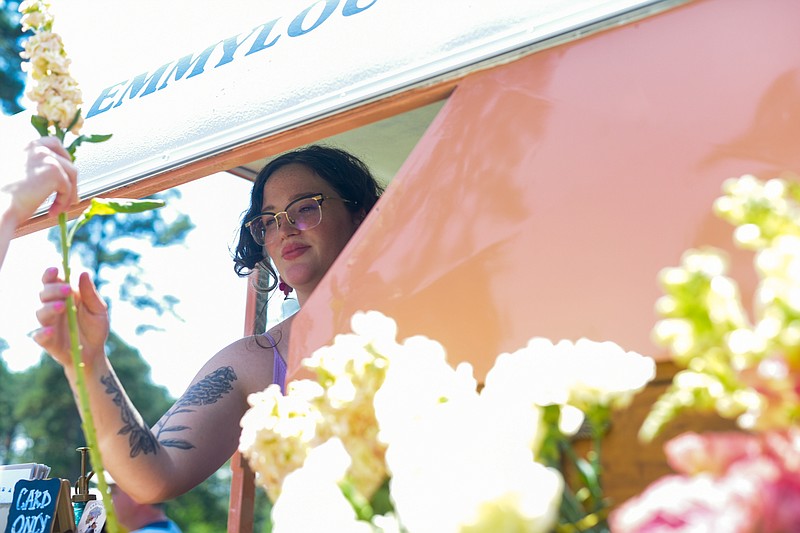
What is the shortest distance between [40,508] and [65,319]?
130 cm

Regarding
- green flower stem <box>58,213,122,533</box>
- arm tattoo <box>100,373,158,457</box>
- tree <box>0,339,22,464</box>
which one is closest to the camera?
green flower stem <box>58,213,122,533</box>

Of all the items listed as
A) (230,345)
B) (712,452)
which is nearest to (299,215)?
(230,345)

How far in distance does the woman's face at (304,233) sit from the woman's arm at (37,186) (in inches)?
47.7

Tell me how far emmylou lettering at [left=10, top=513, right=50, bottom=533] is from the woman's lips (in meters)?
1.03

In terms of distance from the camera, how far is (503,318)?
126cm

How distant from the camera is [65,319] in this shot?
1.45 m

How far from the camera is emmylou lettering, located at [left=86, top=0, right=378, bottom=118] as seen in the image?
180 cm

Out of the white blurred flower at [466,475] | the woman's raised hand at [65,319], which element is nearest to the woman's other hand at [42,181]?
the woman's raised hand at [65,319]

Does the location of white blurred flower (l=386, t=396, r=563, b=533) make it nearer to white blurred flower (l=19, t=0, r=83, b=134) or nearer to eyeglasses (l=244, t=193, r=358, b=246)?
white blurred flower (l=19, t=0, r=83, b=134)

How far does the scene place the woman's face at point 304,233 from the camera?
2521 millimetres

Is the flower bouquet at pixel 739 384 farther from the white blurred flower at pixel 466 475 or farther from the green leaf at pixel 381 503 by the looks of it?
the green leaf at pixel 381 503

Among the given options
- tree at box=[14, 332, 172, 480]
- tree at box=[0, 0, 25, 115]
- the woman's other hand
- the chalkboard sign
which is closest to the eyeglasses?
the chalkboard sign

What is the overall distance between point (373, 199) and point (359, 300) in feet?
4.51

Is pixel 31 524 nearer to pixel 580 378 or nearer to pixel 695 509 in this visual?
pixel 580 378
